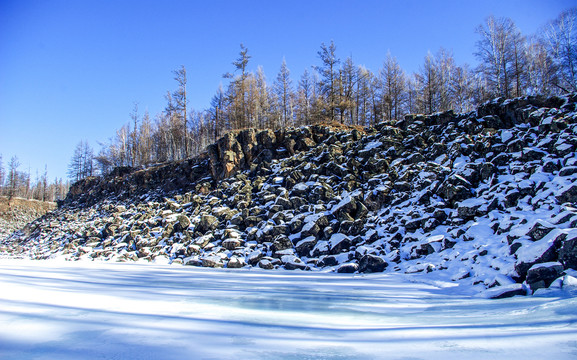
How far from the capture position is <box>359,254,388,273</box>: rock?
327 inches

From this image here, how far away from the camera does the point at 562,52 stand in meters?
19.5

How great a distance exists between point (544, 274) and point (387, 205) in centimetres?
684

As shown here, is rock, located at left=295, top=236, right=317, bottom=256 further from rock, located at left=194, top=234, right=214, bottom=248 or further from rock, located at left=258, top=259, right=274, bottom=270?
rock, located at left=194, top=234, right=214, bottom=248

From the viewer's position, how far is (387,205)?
469 inches

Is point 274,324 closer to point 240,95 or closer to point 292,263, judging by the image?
point 292,263

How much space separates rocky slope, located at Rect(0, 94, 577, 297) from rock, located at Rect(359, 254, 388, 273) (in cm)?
4

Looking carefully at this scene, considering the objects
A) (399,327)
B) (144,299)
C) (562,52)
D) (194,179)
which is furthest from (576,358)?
(562,52)

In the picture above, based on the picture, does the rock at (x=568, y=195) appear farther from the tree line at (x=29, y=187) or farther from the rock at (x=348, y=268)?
the tree line at (x=29, y=187)

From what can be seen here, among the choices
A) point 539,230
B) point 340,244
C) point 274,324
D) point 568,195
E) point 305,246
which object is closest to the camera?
point 274,324

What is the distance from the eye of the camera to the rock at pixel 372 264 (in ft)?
27.2

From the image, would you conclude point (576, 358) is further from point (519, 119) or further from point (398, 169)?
point (519, 119)

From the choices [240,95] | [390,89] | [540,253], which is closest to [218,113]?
[240,95]

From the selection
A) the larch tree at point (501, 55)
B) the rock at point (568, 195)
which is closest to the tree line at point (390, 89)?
the larch tree at point (501, 55)

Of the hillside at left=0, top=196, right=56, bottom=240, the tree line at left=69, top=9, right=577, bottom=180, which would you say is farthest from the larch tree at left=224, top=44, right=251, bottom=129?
the hillside at left=0, top=196, right=56, bottom=240
